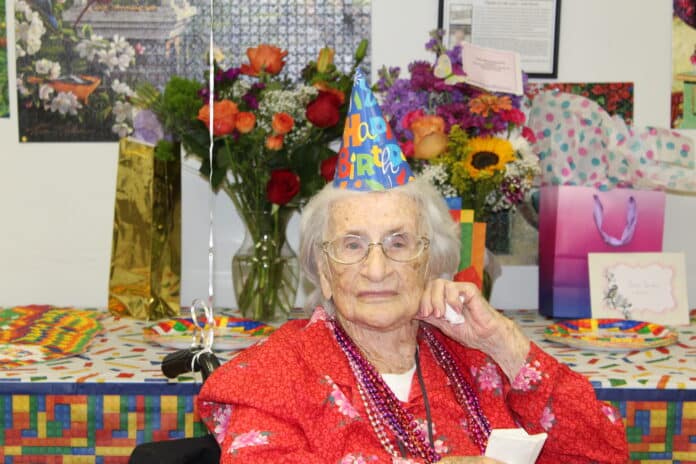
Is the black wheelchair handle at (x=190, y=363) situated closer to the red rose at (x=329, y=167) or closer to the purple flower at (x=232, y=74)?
the red rose at (x=329, y=167)

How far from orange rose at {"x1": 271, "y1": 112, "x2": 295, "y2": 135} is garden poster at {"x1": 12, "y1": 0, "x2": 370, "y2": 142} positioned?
1.63 ft

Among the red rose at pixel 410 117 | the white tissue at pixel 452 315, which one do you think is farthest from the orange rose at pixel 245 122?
the white tissue at pixel 452 315

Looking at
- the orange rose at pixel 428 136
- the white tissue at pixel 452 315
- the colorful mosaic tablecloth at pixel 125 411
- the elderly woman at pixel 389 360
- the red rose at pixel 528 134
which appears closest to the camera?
the elderly woman at pixel 389 360

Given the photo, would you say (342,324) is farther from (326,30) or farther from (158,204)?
(326,30)

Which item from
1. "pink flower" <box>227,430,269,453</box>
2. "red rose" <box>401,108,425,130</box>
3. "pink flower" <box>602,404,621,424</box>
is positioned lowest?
"pink flower" <box>602,404,621,424</box>

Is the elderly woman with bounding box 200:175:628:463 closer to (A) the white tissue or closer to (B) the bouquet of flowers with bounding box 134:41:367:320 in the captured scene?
(A) the white tissue

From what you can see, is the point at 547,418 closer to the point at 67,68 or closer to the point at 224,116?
the point at 224,116

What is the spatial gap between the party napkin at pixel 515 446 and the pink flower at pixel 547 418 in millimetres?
184

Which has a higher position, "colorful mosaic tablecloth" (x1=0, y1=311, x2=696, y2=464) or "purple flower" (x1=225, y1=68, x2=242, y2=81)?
"purple flower" (x1=225, y1=68, x2=242, y2=81)

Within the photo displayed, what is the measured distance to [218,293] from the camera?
235 centimetres

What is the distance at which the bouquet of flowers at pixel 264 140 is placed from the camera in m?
1.90

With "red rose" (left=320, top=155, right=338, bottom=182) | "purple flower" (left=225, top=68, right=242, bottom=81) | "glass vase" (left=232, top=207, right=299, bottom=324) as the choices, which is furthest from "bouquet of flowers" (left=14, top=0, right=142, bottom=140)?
"red rose" (left=320, top=155, right=338, bottom=182)

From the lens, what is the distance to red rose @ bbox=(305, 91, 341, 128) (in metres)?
1.88

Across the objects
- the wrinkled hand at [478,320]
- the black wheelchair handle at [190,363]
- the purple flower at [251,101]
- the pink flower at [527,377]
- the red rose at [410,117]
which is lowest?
the pink flower at [527,377]
